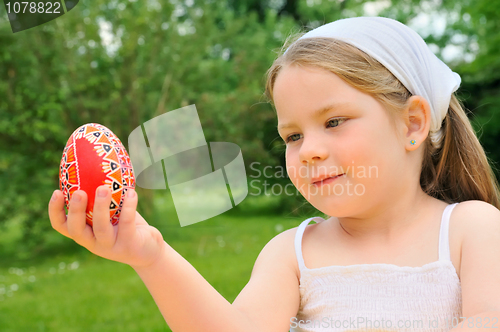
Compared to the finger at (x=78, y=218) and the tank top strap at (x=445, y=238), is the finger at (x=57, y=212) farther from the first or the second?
the tank top strap at (x=445, y=238)

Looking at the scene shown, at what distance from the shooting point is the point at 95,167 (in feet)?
4.72

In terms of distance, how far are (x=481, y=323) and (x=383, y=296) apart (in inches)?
11.2

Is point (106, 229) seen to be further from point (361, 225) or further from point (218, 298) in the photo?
point (361, 225)

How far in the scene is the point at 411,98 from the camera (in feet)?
5.33

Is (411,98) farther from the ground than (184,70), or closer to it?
farther from the ground

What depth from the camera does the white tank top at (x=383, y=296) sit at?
1.43 m

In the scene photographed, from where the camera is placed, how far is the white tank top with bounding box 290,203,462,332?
1.43 m

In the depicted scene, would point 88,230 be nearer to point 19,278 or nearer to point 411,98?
point 411,98

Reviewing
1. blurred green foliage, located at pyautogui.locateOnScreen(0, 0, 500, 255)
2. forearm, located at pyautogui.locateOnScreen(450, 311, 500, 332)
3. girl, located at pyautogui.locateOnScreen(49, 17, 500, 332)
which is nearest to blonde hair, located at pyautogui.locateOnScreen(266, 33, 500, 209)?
girl, located at pyautogui.locateOnScreen(49, 17, 500, 332)

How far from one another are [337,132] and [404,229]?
1.38 ft

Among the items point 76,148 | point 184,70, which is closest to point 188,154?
point 184,70

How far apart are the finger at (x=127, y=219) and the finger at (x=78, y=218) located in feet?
0.28

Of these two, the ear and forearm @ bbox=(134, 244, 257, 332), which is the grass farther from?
forearm @ bbox=(134, 244, 257, 332)

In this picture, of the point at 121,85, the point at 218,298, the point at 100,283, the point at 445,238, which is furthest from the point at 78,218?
the point at 121,85
